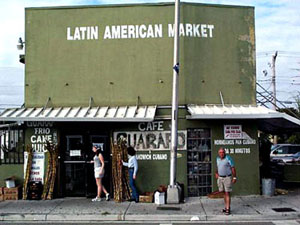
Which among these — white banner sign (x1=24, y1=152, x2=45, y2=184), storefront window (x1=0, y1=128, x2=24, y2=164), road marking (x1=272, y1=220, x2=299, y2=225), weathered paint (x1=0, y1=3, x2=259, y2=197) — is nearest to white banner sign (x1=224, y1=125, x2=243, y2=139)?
weathered paint (x1=0, y1=3, x2=259, y2=197)

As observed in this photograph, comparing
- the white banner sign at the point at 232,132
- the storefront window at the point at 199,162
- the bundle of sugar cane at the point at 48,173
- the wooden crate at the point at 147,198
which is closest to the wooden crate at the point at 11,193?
the bundle of sugar cane at the point at 48,173

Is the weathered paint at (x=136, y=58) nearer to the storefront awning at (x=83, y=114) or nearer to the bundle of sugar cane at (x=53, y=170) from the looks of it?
the storefront awning at (x=83, y=114)

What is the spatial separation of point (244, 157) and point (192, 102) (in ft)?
8.13

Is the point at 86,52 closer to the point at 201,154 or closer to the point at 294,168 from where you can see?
the point at 201,154

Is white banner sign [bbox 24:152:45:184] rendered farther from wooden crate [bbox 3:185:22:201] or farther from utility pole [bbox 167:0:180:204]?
utility pole [bbox 167:0:180:204]

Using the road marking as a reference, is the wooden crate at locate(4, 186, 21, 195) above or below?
above

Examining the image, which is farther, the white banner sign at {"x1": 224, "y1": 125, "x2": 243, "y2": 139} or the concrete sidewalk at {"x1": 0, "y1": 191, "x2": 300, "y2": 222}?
the white banner sign at {"x1": 224, "y1": 125, "x2": 243, "y2": 139}

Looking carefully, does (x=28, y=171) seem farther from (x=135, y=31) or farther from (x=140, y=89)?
(x=135, y=31)

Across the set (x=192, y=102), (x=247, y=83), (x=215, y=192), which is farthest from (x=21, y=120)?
(x=247, y=83)

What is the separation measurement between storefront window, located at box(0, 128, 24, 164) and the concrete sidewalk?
1595 mm

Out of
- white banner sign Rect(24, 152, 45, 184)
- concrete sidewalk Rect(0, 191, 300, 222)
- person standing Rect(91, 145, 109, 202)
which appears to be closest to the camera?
concrete sidewalk Rect(0, 191, 300, 222)

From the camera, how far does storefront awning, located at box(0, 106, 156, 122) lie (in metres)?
11.7

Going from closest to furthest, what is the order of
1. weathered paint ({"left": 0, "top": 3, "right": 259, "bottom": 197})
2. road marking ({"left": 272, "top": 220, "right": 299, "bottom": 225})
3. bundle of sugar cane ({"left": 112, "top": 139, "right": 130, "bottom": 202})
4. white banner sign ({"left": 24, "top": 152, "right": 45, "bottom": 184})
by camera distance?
road marking ({"left": 272, "top": 220, "right": 299, "bottom": 225})
bundle of sugar cane ({"left": 112, "top": 139, "right": 130, "bottom": 202})
white banner sign ({"left": 24, "top": 152, "right": 45, "bottom": 184})
weathered paint ({"left": 0, "top": 3, "right": 259, "bottom": 197})

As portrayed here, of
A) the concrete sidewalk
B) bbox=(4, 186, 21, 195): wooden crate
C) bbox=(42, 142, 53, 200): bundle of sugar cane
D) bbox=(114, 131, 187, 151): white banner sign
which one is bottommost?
the concrete sidewalk
